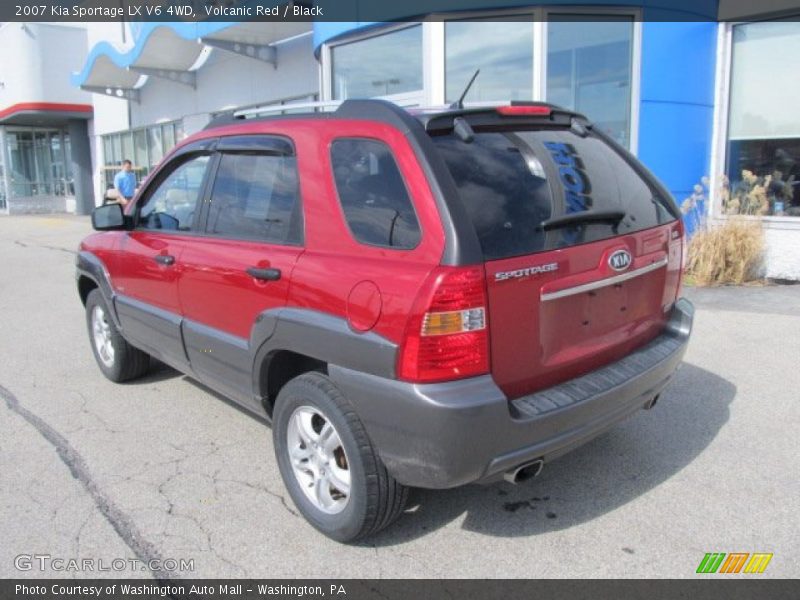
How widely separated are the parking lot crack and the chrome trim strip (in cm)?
196

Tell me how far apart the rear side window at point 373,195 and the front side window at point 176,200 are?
4.35 feet

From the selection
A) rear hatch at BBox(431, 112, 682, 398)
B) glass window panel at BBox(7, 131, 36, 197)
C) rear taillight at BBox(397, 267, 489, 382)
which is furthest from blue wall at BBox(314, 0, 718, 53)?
glass window panel at BBox(7, 131, 36, 197)

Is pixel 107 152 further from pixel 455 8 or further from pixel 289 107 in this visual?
pixel 289 107

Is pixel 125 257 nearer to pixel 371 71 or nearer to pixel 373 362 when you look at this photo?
pixel 373 362

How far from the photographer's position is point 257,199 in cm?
344

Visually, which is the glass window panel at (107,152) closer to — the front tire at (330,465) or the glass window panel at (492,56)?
the glass window panel at (492,56)

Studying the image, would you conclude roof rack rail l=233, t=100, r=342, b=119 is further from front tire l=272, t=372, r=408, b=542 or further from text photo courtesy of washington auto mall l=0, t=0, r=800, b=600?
front tire l=272, t=372, r=408, b=542

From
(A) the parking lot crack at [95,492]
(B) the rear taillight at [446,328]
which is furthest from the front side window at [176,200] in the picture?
(B) the rear taillight at [446,328]

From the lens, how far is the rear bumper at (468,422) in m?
2.45

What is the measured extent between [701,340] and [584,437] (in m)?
3.63

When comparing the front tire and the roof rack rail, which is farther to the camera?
the roof rack rail

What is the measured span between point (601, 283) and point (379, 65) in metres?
8.11

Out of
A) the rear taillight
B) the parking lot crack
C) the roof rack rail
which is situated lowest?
the parking lot crack

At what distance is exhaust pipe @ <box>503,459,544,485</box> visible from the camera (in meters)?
2.63
